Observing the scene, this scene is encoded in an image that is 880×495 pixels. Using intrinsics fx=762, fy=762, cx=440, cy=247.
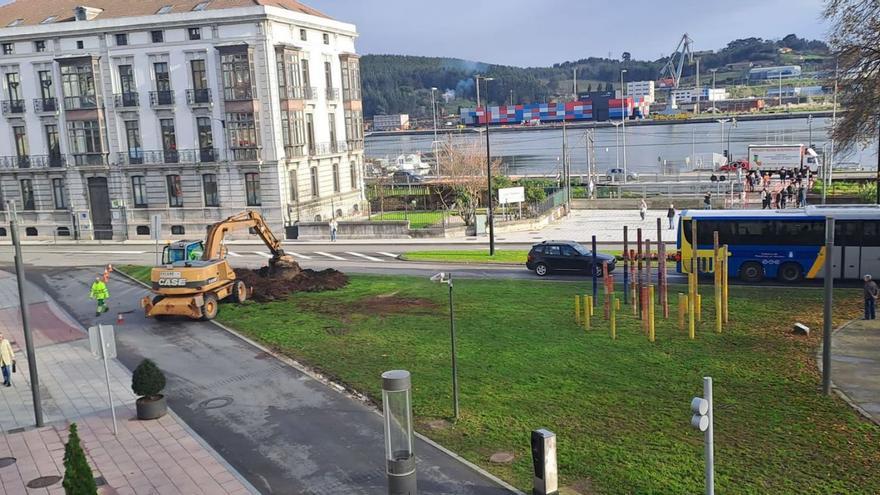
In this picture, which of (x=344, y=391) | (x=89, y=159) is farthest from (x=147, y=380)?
(x=89, y=159)

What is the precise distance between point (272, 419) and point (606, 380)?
821 cm

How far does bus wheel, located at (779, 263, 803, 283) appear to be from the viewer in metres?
31.3

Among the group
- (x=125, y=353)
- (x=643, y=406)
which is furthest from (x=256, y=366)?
(x=643, y=406)

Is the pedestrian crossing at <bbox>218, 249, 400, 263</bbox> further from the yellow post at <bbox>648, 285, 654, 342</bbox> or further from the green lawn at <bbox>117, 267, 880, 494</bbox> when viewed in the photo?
the yellow post at <bbox>648, 285, 654, 342</bbox>

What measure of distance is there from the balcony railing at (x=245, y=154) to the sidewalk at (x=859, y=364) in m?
41.3

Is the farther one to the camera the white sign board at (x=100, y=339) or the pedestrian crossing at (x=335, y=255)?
the pedestrian crossing at (x=335, y=255)

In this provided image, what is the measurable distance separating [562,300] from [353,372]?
418 inches

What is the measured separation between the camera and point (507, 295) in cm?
3011

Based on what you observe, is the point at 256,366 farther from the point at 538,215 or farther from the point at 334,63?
the point at 334,63

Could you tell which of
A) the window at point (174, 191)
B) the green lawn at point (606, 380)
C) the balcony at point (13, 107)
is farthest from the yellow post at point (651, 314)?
the balcony at point (13, 107)

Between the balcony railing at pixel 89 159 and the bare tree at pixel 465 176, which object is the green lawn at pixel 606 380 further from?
the balcony railing at pixel 89 159

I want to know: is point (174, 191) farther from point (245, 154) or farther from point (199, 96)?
point (199, 96)

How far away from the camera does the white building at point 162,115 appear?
5453 centimetres

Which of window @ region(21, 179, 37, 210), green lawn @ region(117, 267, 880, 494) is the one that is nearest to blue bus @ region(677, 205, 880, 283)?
green lawn @ region(117, 267, 880, 494)
